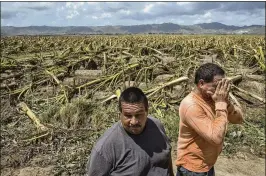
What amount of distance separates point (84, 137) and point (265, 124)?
3397 millimetres

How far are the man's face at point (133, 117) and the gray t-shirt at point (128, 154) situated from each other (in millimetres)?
43

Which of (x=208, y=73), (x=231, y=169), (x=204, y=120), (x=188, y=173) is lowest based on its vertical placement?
(x=231, y=169)

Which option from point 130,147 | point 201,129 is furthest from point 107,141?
point 201,129

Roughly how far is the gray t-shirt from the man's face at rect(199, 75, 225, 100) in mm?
441

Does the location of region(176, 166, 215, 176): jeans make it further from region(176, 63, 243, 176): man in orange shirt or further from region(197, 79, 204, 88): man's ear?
region(197, 79, 204, 88): man's ear

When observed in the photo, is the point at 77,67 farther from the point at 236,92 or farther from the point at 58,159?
the point at 58,159

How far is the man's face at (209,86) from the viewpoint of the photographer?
2.29 m

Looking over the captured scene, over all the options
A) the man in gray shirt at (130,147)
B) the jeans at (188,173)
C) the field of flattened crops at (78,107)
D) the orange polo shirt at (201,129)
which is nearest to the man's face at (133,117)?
the man in gray shirt at (130,147)

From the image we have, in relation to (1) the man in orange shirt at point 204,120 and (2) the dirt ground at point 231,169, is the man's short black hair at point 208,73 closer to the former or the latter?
(1) the man in orange shirt at point 204,120

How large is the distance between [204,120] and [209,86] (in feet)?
0.74

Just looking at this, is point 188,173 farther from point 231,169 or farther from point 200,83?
point 231,169

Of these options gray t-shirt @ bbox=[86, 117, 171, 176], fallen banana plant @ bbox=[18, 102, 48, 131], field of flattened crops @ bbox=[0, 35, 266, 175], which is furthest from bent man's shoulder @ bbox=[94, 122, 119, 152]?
fallen banana plant @ bbox=[18, 102, 48, 131]

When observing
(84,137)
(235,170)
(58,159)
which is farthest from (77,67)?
(235,170)

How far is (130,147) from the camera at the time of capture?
2029 millimetres
